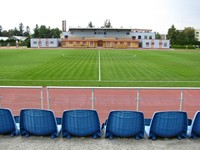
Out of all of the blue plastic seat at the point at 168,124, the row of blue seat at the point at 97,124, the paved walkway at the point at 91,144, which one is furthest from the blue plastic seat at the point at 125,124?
the blue plastic seat at the point at 168,124

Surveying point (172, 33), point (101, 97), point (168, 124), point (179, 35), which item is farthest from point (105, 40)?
point (168, 124)

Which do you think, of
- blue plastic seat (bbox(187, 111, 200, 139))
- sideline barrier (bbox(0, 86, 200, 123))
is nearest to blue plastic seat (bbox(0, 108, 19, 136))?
sideline barrier (bbox(0, 86, 200, 123))

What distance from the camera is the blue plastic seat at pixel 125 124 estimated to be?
5445 millimetres

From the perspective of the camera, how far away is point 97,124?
5.63 metres

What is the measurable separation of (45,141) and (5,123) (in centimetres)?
106

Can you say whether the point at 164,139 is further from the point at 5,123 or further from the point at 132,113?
the point at 5,123

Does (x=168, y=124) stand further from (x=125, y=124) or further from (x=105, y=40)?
(x=105, y=40)

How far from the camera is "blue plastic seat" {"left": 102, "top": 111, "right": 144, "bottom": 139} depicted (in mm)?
5445

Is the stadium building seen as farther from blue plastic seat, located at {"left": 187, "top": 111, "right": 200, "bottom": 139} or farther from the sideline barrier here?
blue plastic seat, located at {"left": 187, "top": 111, "right": 200, "bottom": 139}

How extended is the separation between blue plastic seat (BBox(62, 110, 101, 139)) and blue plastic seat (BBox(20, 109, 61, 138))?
25cm

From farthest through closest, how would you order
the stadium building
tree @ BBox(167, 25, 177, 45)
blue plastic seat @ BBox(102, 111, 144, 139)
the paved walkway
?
tree @ BBox(167, 25, 177, 45) → the stadium building → blue plastic seat @ BBox(102, 111, 144, 139) → the paved walkway

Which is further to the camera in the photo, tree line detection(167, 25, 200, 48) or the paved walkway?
tree line detection(167, 25, 200, 48)

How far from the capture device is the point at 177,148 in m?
5.16

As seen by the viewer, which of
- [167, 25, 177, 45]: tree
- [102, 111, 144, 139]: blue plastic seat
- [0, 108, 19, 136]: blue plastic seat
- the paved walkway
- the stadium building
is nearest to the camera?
the paved walkway
